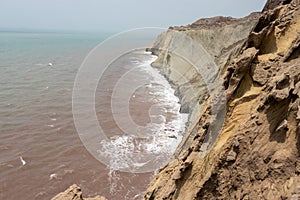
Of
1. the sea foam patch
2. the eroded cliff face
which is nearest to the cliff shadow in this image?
the eroded cliff face

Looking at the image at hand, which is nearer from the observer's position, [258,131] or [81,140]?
[258,131]

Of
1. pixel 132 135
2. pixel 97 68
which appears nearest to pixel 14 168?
pixel 132 135

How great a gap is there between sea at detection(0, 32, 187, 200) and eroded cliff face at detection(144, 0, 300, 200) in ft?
23.7

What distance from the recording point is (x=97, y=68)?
41.9m

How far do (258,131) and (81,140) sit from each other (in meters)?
14.4

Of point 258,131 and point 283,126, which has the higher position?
point 283,126

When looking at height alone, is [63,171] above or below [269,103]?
below

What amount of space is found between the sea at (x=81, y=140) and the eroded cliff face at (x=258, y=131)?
23.7ft

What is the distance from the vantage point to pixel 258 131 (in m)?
4.38

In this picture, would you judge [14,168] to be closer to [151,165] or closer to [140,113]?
[151,165]

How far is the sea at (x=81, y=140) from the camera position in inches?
494

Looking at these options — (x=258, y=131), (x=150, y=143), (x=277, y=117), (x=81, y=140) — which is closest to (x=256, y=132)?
(x=258, y=131)

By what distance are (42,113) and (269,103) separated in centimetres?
2069

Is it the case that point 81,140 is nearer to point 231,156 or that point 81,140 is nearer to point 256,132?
point 231,156
